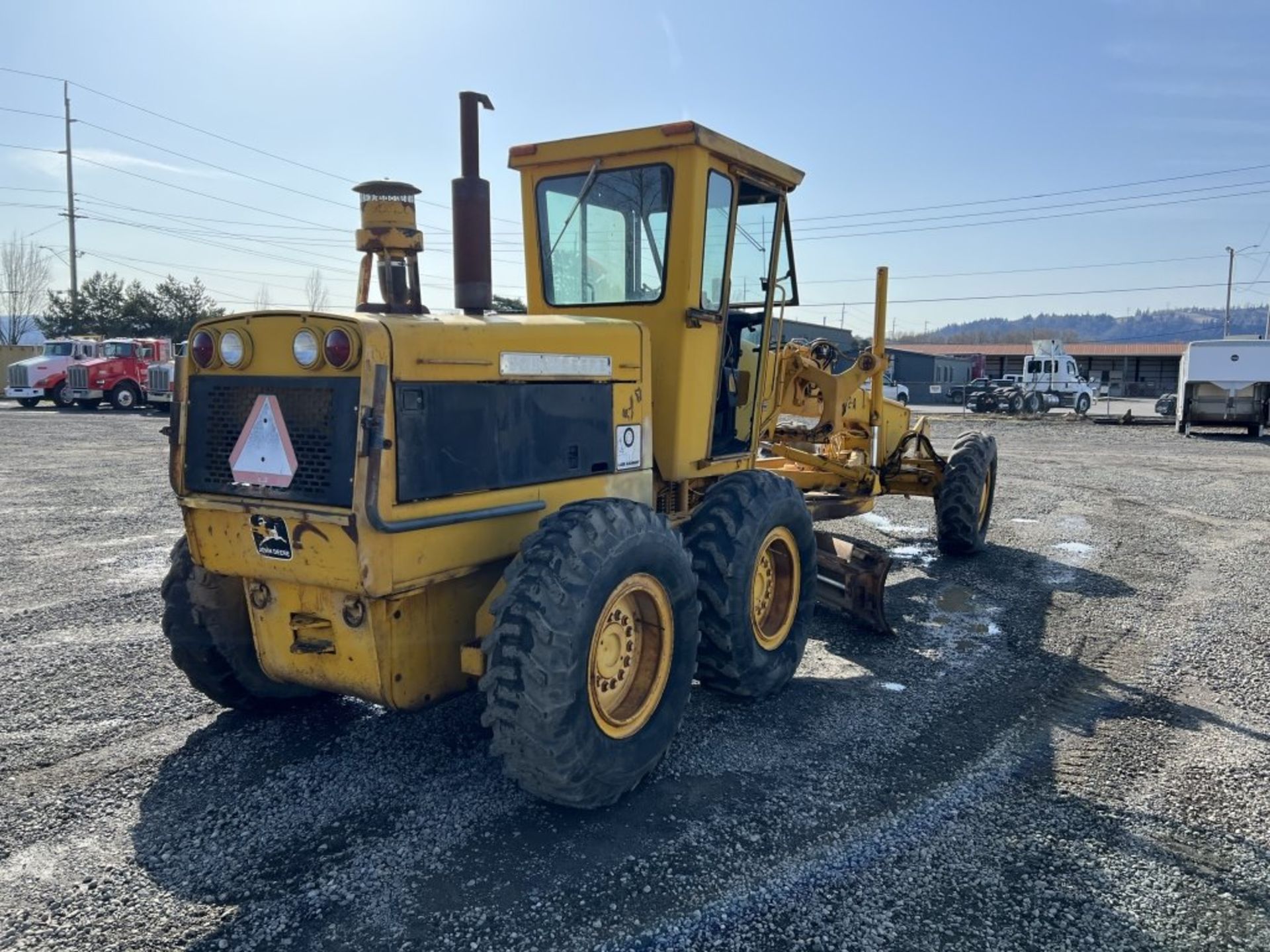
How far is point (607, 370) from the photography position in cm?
428

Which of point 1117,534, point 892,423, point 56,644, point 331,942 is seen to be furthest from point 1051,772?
point 1117,534

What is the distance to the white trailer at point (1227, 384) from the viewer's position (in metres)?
23.3

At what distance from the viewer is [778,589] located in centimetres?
533

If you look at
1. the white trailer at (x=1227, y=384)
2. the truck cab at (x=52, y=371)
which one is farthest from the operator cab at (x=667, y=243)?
the truck cab at (x=52, y=371)

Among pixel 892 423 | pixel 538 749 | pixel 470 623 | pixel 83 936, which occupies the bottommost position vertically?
pixel 83 936

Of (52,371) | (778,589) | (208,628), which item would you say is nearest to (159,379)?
→ (52,371)

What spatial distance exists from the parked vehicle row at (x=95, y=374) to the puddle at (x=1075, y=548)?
27.5 meters

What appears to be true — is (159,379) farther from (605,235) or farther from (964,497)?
(605,235)

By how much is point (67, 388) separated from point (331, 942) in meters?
32.2

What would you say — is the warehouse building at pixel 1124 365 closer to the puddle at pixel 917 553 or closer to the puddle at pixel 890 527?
the puddle at pixel 890 527

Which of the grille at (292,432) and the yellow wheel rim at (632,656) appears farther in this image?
the yellow wheel rim at (632,656)

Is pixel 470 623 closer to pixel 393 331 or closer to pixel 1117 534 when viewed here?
pixel 393 331

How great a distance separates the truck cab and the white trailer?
33375 mm

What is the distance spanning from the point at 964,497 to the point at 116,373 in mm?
29102
